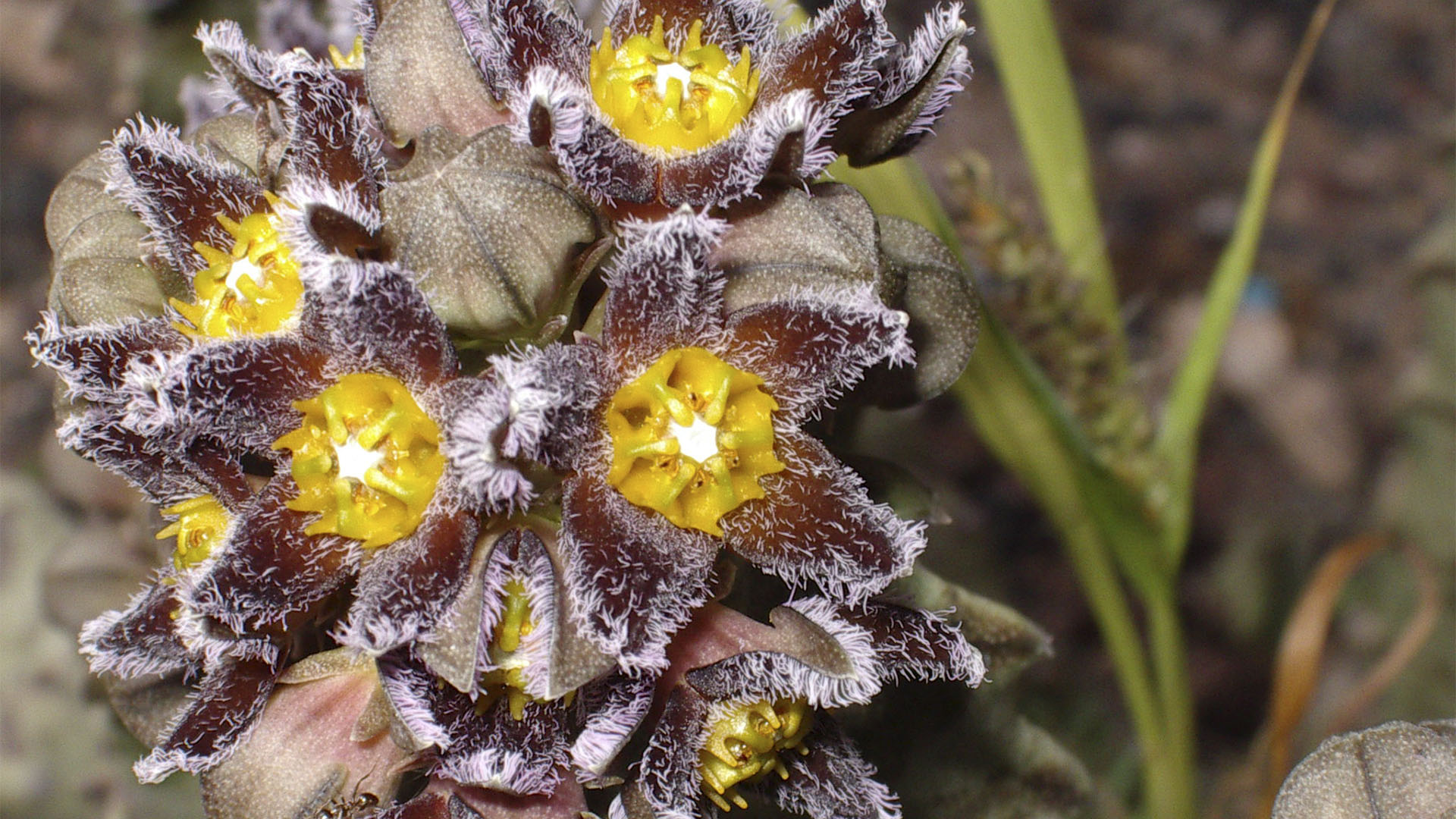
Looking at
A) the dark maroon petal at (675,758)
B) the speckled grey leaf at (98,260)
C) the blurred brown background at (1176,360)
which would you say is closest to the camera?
the dark maroon petal at (675,758)

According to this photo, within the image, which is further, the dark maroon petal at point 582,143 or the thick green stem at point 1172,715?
the thick green stem at point 1172,715

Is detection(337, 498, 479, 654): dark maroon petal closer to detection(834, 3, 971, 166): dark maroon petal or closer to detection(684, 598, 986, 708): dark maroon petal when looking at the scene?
detection(684, 598, 986, 708): dark maroon petal

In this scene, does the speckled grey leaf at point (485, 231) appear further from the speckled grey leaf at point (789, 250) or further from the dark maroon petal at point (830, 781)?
the dark maroon petal at point (830, 781)

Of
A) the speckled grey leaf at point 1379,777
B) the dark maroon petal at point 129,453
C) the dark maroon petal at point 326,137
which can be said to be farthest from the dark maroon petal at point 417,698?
the speckled grey leaf at point 1379,777

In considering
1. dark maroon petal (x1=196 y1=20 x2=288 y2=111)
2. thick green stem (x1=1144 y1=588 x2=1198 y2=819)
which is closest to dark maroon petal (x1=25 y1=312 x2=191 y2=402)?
dark maroon petal (x1=196 y1=20 x2=288 y2=111)

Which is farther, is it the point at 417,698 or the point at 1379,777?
the point at 1379,777

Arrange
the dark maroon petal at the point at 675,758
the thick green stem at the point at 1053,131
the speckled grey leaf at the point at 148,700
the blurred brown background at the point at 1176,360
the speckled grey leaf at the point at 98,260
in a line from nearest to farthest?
the dark maroon petal at the point at 675,758 < the speckled grey leaf at the point at 98,260 < the speckled grey leaf at the point at 148,700 < the thick green stem at the point at 1053,131 < the blurred brown background at the point at 1176,360

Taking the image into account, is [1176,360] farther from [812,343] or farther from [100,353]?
[100,353]

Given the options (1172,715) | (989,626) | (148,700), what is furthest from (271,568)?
(1172,715)
